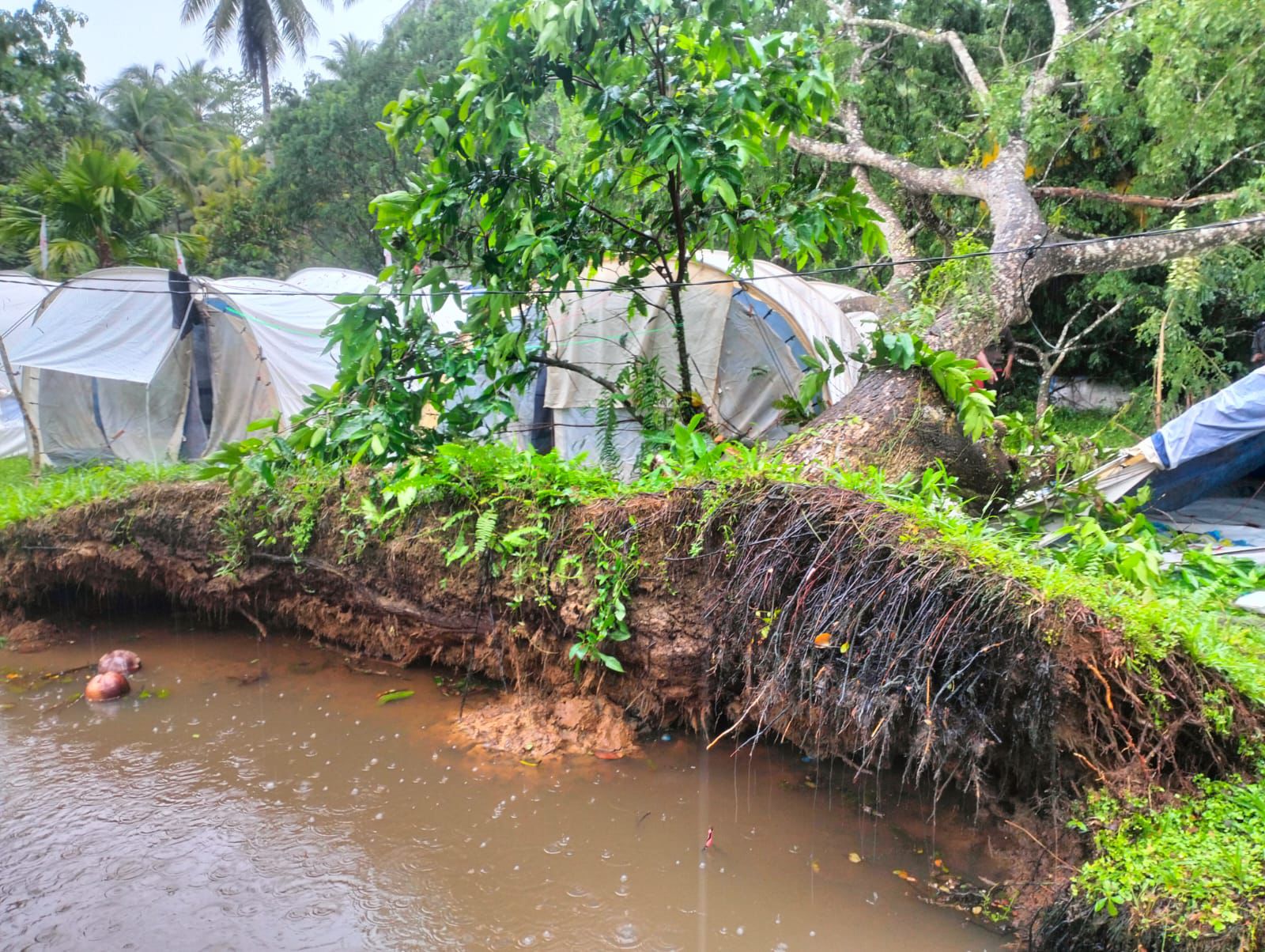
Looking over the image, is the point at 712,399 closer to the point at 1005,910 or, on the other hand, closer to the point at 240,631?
the point at 240,631

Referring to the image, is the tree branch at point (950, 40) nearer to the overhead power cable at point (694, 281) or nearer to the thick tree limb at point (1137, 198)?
the thick tree limb at point (1137, 198)

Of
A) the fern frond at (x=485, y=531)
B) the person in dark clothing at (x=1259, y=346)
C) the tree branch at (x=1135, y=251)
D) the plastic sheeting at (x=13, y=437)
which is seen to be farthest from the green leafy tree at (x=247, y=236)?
the person in dark clothing at (x=1259, y=346)

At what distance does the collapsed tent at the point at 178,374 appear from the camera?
924cm

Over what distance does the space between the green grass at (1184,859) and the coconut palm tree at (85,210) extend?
1238 centimetres

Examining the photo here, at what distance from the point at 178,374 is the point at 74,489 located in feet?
13.6

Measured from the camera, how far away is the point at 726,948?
318 centimetres

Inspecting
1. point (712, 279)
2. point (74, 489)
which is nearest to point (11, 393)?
point (74, 489)

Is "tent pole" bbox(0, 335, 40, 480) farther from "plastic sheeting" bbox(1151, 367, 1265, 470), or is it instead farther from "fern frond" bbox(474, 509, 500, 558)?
"plastic sheeting" bbox(1151, 367, 1265, 470)

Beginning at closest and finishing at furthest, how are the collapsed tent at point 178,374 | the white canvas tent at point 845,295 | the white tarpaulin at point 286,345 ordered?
the white canvas tent at point 845,295 < the collapsed tent at point 178,374 < the white tarpaulin at point 286,345

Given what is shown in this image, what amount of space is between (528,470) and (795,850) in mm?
2434

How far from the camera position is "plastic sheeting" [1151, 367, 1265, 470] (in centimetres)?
481

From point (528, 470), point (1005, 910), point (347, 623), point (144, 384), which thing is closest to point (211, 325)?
point (144, 384)

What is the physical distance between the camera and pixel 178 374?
1009 centimetres

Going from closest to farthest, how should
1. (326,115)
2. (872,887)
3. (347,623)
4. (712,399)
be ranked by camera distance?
1. (872,887)
2. (347,623)
3. (712,399)
4. (326,115)
